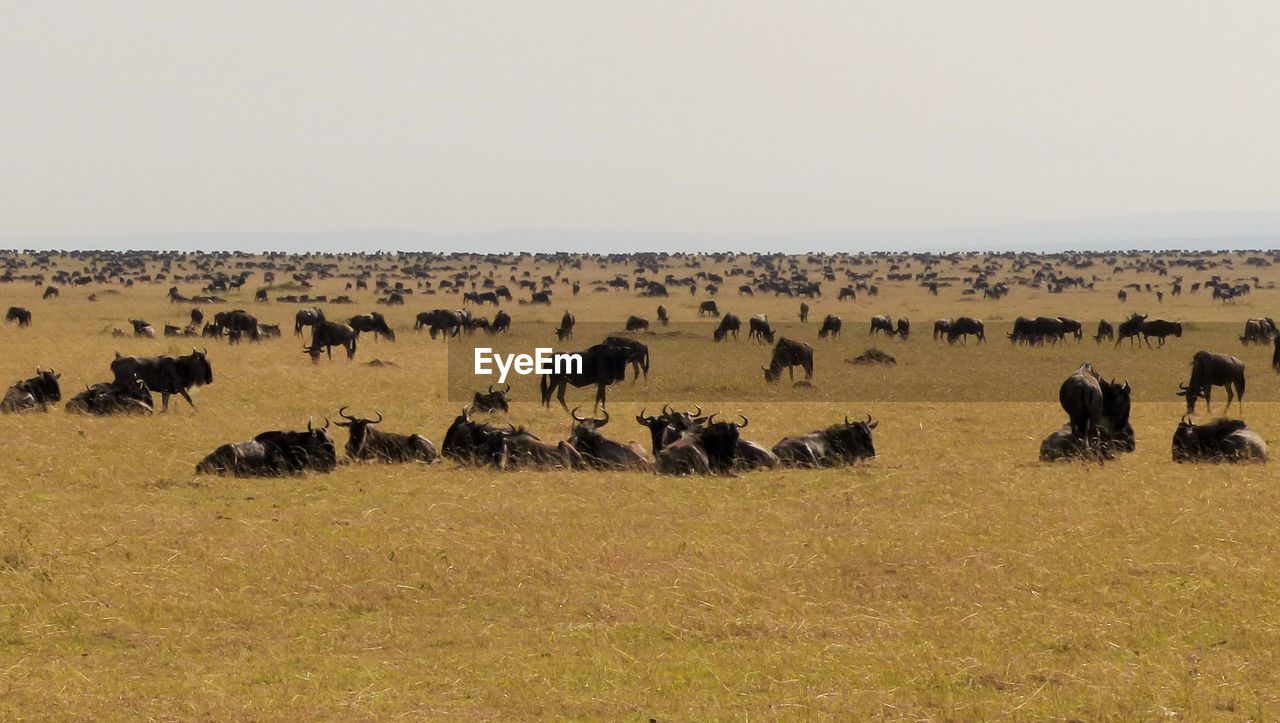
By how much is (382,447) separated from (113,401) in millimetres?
6941

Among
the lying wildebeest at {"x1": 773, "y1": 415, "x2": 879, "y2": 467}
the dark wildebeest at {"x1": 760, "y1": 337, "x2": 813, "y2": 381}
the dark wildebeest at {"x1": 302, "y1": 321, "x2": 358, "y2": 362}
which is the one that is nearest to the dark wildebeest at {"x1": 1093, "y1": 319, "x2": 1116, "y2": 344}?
the dark wildebeest at {"x1": 760, "y1": 337, "x2": 813, "y2": 381}

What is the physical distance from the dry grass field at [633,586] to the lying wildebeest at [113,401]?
681 millimetres

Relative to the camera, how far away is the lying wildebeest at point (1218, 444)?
57.3ft

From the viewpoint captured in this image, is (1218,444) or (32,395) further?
(32,395)

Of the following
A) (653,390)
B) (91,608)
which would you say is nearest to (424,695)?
(91,608)

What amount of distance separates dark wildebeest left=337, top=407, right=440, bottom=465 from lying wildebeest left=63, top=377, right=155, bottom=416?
623 cm

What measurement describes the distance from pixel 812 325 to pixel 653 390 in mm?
26721

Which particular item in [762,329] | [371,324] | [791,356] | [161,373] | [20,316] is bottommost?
[762,329]

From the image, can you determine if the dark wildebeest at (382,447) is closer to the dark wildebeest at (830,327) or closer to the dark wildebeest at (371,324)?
the dark wildebeest at (371,324)

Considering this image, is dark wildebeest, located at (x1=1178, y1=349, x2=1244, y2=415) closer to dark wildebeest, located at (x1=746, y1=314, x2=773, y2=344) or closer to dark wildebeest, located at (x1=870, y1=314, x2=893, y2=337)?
dark wildebeest, located at (x1=746, y1=314, x2=773, y2=344)

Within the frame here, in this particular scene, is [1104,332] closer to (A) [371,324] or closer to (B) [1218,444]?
(A) [371,324]

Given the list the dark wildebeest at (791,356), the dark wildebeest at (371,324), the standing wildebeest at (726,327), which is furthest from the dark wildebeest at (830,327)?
the dark wildebeest at (371,324)

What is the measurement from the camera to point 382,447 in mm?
17984

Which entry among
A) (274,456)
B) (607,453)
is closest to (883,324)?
(607,453)
